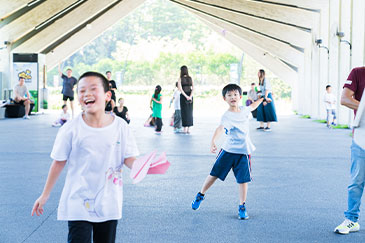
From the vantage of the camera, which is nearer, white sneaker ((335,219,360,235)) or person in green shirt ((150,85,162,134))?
white sneaker ((335,219,360,235))

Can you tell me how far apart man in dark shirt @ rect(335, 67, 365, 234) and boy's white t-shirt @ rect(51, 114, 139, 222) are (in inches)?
90.1

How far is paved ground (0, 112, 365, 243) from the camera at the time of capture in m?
Answer: 4.38

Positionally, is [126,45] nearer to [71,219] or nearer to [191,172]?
[191,172]

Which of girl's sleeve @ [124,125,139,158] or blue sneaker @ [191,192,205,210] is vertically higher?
girl's sleeve @ [124,125,139,158]

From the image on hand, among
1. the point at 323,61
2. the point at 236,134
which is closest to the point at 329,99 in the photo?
the point at 323,61

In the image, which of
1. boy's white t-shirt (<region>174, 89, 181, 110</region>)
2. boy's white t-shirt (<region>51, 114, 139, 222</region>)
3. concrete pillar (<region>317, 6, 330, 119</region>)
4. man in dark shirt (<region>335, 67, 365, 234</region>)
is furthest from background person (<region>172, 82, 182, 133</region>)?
boy's white t-shirt (<region>51, 114, 139, 222</region>)

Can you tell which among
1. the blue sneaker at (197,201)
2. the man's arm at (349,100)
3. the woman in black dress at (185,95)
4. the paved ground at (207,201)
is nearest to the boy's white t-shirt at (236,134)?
the blue sneaker at (197,201)

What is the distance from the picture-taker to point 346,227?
14.5 ft

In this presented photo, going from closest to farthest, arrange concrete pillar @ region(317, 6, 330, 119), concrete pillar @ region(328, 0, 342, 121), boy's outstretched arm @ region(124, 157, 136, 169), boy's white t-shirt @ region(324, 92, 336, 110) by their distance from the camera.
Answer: boy's outstretched arm @ region(124, 157, 136, 169) < boy's white t-shirt @ region(324, 92, 336, 110) < concrete pillar @ region(328, 0, 342, 121) < concrete pillar @ region(317, 6, 330, 119)

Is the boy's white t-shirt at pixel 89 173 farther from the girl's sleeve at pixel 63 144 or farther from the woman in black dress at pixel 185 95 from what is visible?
the woman in black dress at pixel 185 95

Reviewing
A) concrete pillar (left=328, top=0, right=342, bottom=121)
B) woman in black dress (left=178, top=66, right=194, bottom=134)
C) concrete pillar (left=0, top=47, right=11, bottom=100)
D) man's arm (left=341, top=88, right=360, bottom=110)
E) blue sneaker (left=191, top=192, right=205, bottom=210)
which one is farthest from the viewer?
concrete pillar (left=0, top=47, right=11, bottom=100)

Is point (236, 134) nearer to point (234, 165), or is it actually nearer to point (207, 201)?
point (234, 165)

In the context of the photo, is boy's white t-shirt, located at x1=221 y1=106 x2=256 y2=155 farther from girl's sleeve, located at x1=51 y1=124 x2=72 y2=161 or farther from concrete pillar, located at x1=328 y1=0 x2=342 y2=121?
concrete pillar, located at x1=328 y1=0 x2=342 y2=121

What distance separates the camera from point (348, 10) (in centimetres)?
1681
